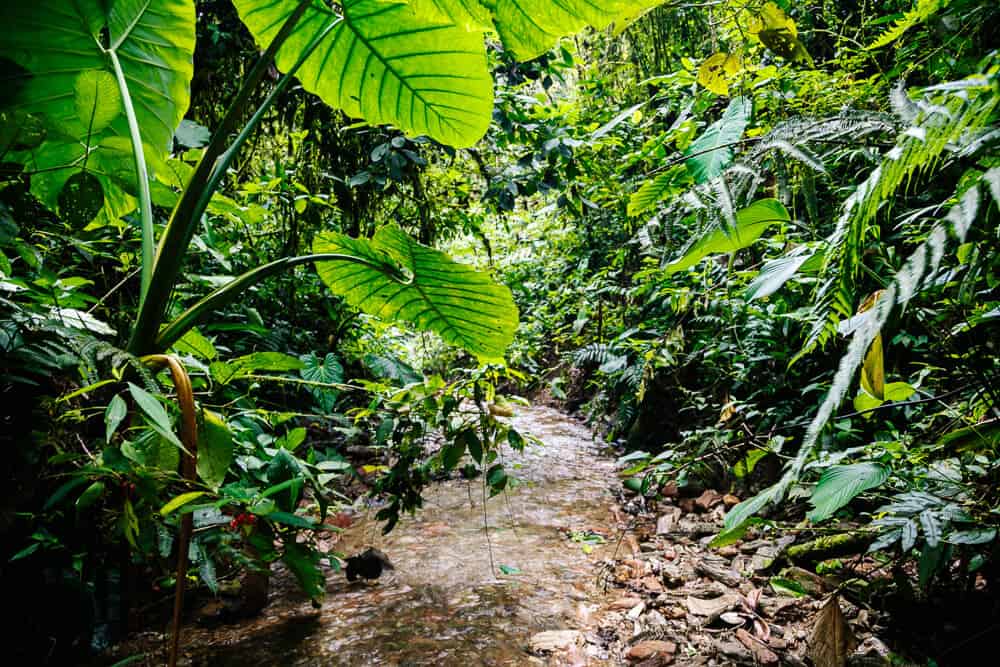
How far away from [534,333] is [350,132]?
3874 mm

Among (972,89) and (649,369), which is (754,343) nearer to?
(649,369)

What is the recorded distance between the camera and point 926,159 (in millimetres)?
447

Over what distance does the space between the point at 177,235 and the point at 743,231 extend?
0.85m

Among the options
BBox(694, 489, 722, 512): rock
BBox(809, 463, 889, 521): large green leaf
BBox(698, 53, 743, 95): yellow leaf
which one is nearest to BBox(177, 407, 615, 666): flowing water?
BBox(694, 489, 722, 512): rock

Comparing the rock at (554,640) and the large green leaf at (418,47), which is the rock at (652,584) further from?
the large green leaf at (418,47)

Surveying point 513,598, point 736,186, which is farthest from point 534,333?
point 736,186

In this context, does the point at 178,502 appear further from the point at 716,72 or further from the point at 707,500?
the point at 707,500

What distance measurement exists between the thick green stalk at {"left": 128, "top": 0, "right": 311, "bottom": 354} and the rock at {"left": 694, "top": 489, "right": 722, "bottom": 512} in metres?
2.42

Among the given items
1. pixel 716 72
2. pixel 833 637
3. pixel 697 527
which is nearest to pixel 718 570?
pixel 697 527

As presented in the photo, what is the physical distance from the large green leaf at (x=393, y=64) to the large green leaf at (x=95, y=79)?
8.7 inches

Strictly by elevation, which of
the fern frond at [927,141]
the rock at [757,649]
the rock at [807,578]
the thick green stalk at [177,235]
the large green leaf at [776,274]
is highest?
the thick green stalk at [177,235]

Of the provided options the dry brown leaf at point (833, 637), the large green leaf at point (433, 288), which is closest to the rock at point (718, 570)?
the dry brown leaf at point (833, 637)

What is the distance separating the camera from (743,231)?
730 millimetres

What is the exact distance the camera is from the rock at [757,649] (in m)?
1.29
